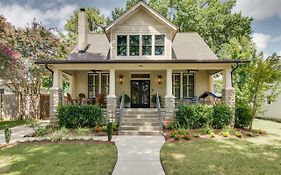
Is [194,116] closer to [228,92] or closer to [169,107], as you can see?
[169,107]

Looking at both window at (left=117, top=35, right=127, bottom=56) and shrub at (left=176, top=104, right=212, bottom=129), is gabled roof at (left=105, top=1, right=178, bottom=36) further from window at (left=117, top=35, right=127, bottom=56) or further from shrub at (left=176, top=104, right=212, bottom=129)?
shrub at (left=176, top=104, right=212, bottom=129)

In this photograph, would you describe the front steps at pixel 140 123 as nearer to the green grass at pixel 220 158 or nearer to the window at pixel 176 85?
the green grass at pixel 220 158

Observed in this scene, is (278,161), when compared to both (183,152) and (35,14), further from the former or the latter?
(35,14)

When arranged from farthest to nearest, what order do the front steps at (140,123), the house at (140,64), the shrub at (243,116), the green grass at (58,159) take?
the house at (140,64) → the shrub at (243,116) → the front steps at (140,123) → the green grass at (58,159)

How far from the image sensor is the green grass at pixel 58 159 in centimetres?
623

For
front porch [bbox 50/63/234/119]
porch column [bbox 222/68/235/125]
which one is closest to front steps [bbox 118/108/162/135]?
front porch [bbox 50/63/234/119]

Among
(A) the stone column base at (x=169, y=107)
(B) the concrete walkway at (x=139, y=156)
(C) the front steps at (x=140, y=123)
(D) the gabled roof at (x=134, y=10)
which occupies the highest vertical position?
(D) the gabled roof at (x=134, y=10)

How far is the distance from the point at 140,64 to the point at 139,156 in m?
6.99

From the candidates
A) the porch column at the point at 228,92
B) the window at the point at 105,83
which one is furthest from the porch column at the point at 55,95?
the porch column at the point at 228,92

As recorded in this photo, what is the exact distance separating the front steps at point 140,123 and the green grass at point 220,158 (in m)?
2.77

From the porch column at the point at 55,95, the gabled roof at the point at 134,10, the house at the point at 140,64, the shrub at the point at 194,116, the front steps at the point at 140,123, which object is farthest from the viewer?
the gabled roof at the point at 134,10

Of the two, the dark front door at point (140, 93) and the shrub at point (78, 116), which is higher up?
the dark front door at point (140, 93)

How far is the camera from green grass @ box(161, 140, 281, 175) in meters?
6.27

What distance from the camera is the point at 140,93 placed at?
669 inches
